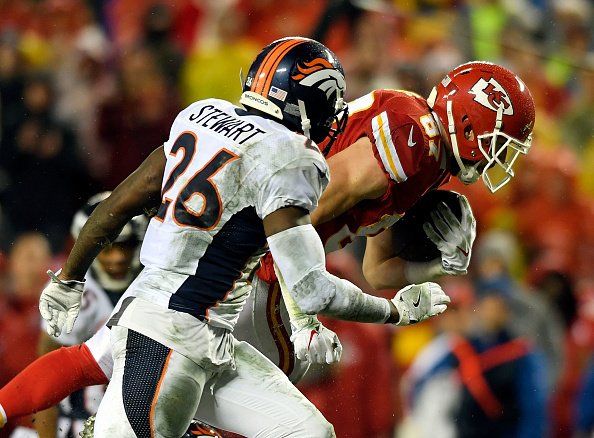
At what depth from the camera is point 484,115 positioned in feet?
12.2

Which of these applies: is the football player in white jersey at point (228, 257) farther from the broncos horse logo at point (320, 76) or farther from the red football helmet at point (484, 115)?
the red football helmet at point (484, 115)

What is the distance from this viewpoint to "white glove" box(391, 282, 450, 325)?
10.9ft

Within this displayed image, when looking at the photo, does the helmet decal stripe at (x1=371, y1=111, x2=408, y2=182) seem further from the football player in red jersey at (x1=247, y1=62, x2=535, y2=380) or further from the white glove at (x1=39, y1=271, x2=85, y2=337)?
the white glove at (x1=39, y1=271, x2=85, y2=337)

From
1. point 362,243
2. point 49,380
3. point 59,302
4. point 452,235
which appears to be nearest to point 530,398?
point 362,243

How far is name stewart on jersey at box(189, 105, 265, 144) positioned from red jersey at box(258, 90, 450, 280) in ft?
2.23

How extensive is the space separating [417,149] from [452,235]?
54cm

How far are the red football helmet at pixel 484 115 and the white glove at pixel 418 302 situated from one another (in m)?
0.55

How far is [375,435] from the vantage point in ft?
17.5

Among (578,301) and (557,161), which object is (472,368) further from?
(557,161)

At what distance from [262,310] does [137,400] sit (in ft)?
3.12

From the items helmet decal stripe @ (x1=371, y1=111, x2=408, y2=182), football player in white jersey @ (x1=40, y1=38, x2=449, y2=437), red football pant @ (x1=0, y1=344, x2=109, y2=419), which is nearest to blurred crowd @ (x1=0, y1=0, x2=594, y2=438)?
red football pant @ (x1=0, y1=344, x2=109, y2=419)

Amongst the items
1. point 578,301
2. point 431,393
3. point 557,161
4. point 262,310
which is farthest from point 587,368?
point 262,310

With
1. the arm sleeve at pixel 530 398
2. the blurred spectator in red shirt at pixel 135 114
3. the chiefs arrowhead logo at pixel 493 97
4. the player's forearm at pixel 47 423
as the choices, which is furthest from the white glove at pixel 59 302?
the arm sleeve at pixel 530 398

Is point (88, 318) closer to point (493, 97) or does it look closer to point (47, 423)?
point (47, 423)
